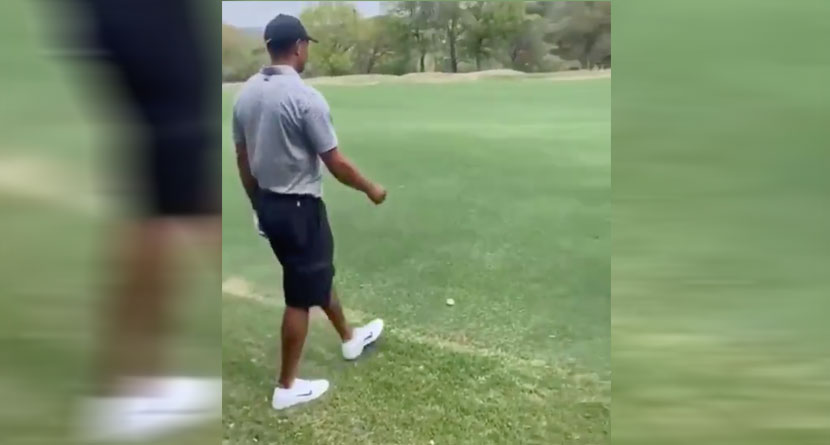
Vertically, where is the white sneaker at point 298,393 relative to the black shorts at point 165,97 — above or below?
below

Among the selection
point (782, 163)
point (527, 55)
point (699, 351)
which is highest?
point (527, 55)

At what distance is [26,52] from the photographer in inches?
83.7

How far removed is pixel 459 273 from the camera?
206cm

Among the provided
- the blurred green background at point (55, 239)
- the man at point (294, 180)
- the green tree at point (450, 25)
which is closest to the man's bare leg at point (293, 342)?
the man at point (294, 180)

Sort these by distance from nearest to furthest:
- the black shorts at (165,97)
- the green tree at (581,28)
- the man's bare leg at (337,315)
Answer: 1. the black shorts at (165,97)
2. the green tree at (581,28)
3. the man's bare leg at (337,315)

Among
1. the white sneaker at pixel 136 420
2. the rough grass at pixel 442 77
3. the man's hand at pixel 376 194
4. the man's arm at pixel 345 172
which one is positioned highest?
the rough grass at pixel 442 77

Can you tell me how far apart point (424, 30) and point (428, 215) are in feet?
1.09

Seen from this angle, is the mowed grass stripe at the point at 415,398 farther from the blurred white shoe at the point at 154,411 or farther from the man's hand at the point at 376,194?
the man's hand at the point at 376,194

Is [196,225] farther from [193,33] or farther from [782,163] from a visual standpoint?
[782,163]

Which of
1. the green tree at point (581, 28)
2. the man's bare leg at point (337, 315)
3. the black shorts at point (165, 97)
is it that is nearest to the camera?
the black shorts at point (165, 97)

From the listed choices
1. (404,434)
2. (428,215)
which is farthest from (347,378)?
(428,215)

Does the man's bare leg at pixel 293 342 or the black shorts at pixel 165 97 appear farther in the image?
the man's bare leg at pixel 293 342

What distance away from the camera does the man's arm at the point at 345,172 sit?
2.03m

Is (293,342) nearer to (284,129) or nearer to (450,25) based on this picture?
(284,129)
